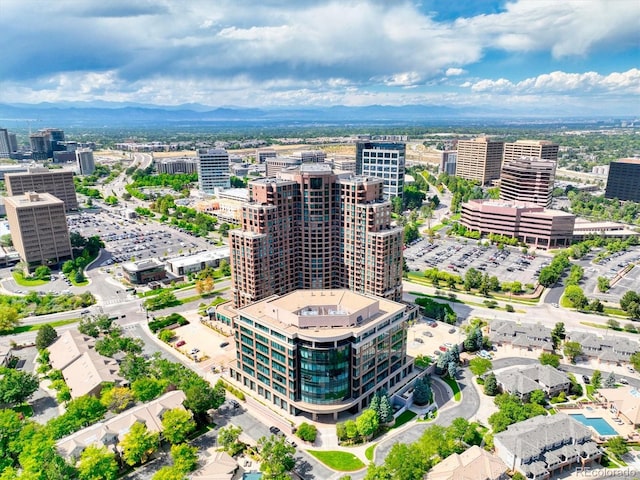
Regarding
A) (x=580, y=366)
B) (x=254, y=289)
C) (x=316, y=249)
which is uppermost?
(x=316, y=249)

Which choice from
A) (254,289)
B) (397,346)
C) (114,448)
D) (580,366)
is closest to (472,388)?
(397,346)

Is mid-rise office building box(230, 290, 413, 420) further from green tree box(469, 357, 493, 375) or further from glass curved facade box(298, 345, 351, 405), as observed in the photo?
green tree box(469, 357, 493, 375)

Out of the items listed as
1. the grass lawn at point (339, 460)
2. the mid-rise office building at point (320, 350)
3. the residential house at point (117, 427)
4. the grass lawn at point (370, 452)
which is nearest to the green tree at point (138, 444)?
the residential house at point (117, 427)

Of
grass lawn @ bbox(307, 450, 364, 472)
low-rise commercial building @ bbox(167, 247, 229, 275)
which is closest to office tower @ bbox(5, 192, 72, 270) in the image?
low-rise commercial building @ bbox(167, 247, 229, 275)

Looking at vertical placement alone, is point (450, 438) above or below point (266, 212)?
below

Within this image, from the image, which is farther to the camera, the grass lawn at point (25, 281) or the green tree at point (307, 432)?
the grass lawn at point (25, 281)

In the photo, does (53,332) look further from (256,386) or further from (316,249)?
(316,249)

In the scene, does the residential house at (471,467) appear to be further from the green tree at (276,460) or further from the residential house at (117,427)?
the residential house at (117,427)
